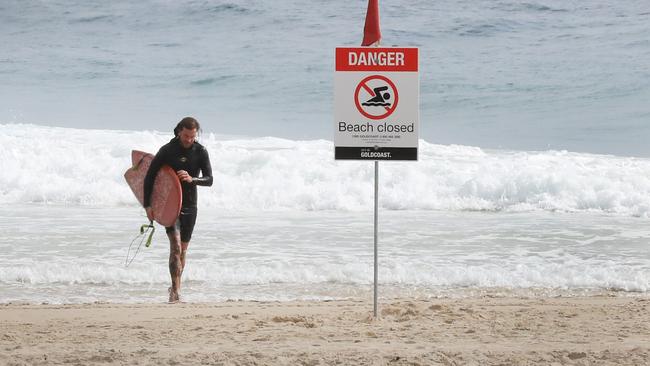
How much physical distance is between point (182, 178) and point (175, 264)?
73cm

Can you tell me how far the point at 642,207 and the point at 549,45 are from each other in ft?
75.7

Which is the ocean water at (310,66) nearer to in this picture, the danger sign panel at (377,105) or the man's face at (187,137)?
the man's face at (187,137)

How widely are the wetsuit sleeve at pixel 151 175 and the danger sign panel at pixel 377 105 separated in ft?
6.16

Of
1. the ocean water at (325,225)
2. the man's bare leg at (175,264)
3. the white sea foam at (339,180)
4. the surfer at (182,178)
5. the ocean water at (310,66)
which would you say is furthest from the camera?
the ocean water at (310,66)

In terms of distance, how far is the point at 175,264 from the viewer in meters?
7.56

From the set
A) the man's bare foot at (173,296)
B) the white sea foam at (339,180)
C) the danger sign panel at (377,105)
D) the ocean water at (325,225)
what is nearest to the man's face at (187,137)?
the man's bare foot at (173,296)

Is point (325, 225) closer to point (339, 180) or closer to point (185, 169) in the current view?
point (339, 180)

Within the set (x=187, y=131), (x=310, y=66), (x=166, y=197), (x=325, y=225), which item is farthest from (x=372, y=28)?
(x=310, y=66)

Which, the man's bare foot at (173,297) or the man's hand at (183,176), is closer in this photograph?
the man's hand at (183,176)

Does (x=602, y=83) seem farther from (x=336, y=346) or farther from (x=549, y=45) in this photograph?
(x=336, y=346)

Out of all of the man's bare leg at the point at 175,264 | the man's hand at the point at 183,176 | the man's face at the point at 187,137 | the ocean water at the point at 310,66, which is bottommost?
the man's bare leg at the point at 175,264

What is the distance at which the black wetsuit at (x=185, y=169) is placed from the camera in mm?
7473

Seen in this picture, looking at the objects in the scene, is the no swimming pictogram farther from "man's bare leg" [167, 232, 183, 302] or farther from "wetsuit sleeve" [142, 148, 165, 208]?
"man's bare leg" [167, 232, 183, 302]

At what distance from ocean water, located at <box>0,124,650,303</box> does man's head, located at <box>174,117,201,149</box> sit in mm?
1398
